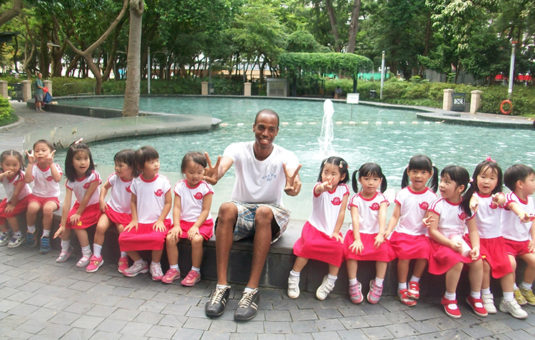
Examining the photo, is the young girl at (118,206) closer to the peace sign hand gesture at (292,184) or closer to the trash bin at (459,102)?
the peace sign hand gesture at (292,184)

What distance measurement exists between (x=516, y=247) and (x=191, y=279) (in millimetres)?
2571

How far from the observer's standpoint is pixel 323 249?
11.7 ft

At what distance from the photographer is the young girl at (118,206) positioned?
4023 millimetres

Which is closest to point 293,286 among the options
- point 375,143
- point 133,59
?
point 375,143

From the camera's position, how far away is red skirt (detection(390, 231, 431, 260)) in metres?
3.54

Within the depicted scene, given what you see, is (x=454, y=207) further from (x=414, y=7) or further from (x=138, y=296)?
(x=414, y=7)

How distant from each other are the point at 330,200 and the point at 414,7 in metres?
32.4

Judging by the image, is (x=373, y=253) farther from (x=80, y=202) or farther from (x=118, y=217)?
(x=80, y=202)

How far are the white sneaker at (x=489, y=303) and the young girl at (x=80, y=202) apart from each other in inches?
129

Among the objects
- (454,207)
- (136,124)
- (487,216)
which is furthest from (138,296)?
(136,124)

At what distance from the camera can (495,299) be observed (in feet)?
11.9

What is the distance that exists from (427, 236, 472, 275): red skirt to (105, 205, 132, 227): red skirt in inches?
99.9

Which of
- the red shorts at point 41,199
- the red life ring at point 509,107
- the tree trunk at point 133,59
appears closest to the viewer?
the red shorts at point 41,199

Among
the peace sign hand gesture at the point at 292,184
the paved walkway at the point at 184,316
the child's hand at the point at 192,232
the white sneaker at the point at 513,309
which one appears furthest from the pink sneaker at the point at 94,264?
the white sneaker at the point at 513,309
